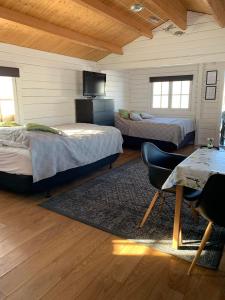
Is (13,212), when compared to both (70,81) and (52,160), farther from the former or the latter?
(70,81)

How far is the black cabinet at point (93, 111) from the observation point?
18.3ft

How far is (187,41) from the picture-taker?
484 cm

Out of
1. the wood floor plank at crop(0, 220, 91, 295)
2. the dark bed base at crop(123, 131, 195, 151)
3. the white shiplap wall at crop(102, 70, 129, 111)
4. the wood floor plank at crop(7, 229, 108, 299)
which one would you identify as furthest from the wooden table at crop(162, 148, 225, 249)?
the white shiplap wall at crop(102, 70, 129, 111)

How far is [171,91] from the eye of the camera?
7.12 meters

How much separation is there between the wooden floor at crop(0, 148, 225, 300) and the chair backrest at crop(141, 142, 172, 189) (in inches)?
24.4

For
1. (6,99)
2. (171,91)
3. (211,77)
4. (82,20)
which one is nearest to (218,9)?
(82,20)

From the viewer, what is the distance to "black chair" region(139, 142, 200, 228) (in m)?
2.17

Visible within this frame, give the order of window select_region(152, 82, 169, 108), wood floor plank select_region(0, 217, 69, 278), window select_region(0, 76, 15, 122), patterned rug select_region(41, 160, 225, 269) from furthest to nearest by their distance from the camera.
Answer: window select_region(152, 82, 169, 108), window select_region(0, 76, 15, 122), patterned rug select_region(41, 160, 225, 269), wood floor plank select_region(0, 217, 69, 278)

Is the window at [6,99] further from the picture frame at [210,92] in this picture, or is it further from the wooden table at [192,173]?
the picture frame at [210,92]

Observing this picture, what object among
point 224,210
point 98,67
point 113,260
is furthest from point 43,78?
point 224,210

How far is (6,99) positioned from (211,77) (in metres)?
4.95

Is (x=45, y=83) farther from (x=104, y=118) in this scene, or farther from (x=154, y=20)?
(x=154, y=20)

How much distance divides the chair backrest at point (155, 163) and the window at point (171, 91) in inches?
186

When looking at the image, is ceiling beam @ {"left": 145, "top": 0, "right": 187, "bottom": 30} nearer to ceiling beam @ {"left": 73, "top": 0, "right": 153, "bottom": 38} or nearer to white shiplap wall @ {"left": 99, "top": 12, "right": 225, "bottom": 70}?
white shiplap wall @ {"left": 99, "top": 12, "right": 225, "bottom": 70}
